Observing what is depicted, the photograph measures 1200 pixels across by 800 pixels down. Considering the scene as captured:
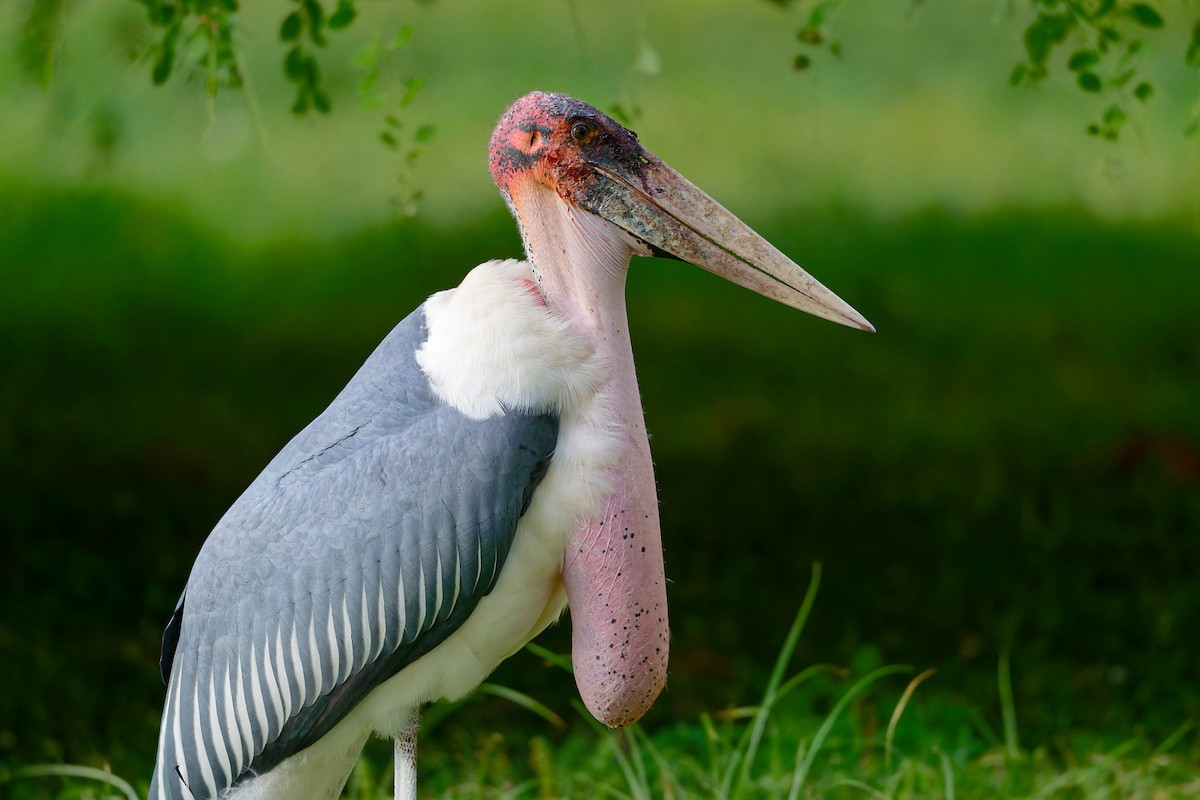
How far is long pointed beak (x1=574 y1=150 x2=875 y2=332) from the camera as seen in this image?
74.2 inches

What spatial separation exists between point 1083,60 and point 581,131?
3.27 ft

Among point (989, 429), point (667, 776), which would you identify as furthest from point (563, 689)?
point (989, 429)

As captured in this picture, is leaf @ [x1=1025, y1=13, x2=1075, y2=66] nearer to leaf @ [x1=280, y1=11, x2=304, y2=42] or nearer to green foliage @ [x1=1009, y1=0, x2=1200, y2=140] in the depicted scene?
green foliage @ [x1=1009, y1=0, x2=1200, y2=140]

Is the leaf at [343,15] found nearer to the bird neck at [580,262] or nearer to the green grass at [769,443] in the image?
the bird neck at [580,262]

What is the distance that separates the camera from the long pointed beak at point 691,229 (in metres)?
1.88

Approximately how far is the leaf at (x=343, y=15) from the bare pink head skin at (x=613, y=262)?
20.2 inches

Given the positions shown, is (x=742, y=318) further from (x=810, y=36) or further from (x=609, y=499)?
(x=609, y=499)

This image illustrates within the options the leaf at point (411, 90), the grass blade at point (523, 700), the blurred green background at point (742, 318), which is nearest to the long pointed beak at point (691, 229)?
the leaf at point (411, 90)

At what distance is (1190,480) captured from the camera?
493 cm

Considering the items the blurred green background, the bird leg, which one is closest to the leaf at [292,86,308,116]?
the bird leg

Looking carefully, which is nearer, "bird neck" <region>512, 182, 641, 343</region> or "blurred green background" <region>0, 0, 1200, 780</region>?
"bird neck" <region>512, 182, 641, 343</region>

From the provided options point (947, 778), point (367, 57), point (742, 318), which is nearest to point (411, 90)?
point (367, 57)

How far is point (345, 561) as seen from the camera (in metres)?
1.91

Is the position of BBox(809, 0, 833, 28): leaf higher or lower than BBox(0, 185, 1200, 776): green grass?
higher
